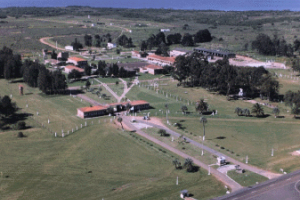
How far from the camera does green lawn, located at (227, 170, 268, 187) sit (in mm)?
41812

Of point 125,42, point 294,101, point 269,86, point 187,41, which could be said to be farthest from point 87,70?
point 187,41

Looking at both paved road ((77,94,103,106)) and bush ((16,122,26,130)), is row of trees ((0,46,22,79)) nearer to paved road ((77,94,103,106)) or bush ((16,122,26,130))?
paved road ((77,94,103,106))

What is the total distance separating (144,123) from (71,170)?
782 inches

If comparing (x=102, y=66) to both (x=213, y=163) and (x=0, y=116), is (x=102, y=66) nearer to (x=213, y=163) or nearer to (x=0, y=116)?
(x=0, y=116)

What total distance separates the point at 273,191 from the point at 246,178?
3.84m

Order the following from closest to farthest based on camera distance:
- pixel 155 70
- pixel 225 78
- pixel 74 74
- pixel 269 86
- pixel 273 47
A: pixel 269 86, pixel 225 78, pixel 74 74, pixel 155 70, pixel 273 47

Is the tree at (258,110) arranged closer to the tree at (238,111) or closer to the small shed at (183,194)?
the tree at (238,111)

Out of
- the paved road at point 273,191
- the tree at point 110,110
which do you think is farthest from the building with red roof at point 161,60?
the paved road at point 273,191

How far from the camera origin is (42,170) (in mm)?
46125

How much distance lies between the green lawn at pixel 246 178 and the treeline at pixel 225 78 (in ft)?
119

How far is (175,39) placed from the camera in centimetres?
15388

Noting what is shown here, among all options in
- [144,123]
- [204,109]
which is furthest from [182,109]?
[144,123]

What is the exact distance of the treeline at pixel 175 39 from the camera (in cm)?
14388

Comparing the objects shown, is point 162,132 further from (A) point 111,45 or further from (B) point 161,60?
(A) point 111,45
